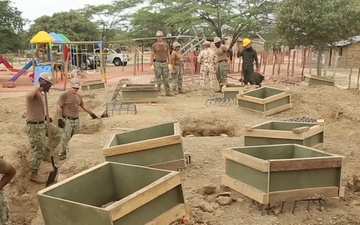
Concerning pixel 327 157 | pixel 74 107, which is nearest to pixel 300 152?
pixel 327 157

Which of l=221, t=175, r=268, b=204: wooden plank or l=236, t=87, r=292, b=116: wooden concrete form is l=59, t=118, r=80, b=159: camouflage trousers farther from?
l=236, t=87, r=292, b=116: wooden concrete form

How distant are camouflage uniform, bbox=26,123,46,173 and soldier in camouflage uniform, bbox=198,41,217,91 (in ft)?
22.2

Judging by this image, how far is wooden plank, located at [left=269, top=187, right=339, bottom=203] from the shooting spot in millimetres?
4420

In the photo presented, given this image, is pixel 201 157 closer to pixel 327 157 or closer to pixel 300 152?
pixel 300 152

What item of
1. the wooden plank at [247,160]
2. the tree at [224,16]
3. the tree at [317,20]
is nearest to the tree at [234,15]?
the tree at [224,16]

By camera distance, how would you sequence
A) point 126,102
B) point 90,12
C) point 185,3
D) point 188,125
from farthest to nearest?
point 90,12 < point 185,3 < point 126,102 < point 188,125

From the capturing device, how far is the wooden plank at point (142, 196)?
10.6 ft

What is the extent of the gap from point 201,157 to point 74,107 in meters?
2.43

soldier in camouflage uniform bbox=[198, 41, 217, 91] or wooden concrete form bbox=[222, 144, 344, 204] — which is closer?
wooden concrete form bbox=[222, 144, 344, 204]

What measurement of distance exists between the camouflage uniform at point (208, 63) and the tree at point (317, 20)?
6533 millimetres

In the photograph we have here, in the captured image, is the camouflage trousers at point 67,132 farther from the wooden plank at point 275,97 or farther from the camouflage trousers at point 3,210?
the wooden plank at point 275,97

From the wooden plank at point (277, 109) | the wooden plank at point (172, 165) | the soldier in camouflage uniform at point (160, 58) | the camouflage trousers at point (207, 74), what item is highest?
the soldier in camouflage uniform at point (160, 58)

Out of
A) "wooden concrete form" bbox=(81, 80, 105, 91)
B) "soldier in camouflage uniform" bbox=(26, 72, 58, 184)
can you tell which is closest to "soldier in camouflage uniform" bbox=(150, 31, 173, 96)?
"wooden concrete form" bbox=(81, 80, 105, 91)

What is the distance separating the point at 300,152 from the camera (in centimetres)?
508
